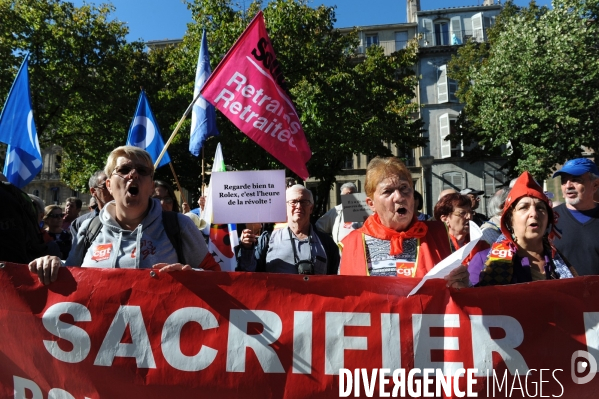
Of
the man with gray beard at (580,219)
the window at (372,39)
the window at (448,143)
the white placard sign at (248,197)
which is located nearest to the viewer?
the man with gray beard at (580,219)

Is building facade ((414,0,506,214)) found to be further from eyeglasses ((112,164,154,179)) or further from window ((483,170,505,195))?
eyeglasses ((112,164,154,179))

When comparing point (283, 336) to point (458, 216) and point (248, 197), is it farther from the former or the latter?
point (458, 216)

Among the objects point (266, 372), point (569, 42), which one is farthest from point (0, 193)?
point (569, 42)

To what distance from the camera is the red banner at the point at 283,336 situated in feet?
9.11

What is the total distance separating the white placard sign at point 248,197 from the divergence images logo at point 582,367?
2.33m

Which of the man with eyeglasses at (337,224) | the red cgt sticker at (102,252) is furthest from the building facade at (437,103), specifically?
the red cgt sticker at (102,252)

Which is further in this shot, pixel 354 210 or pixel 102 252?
pixel 354 210

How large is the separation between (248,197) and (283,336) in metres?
1.89

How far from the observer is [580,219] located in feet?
13.8

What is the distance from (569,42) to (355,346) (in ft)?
73.6

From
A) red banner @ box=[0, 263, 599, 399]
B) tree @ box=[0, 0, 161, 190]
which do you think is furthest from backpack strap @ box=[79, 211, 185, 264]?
tree @ box=[0, 0, 161, 190]

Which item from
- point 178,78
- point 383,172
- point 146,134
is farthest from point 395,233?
point 178,78

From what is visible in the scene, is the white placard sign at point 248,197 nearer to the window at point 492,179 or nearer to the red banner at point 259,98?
the red banner at point 259,98

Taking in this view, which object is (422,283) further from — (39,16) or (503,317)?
(39,16)
